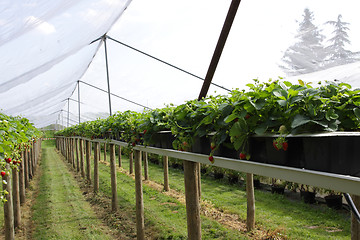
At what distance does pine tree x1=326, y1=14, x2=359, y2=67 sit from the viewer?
2357 millimetres

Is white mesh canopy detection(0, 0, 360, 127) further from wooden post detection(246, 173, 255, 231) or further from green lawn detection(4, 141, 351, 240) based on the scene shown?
green lawn detection(4, 141, 351, 240)

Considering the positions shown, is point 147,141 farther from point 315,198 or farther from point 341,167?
point 315,198

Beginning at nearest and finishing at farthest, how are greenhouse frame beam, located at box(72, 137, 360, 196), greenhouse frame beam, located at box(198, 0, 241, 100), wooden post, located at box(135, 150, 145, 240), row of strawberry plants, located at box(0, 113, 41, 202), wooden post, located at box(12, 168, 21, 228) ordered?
greenhouse frame beam, located at box(72, 137, 360, 196)
greenhouse frame beam, located at box(198, 0, 241, 100)
row of strawberry plants, located at box(0, 113, 41, 202)
wooden post, located at box(135, 150, 145, 240)
wooden post, located at box(12, 168, 21, 228)

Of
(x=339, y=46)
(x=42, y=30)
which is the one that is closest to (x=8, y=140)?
(x=42, y=30)

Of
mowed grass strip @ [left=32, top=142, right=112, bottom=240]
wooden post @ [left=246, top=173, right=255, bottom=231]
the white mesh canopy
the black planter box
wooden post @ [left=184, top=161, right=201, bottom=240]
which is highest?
the white mesh canopy

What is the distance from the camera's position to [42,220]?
683cm

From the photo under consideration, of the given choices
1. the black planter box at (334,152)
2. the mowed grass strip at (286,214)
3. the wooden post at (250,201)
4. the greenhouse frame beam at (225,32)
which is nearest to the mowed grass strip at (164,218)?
the wooden post at (250,201)

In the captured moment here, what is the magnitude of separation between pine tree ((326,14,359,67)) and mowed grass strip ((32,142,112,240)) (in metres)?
4.87

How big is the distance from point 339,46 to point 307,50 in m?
0.29

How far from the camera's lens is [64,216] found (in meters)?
7.04

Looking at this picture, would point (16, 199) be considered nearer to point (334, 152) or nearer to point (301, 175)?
point (301, 175)

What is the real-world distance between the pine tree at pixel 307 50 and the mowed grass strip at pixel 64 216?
4568 mm

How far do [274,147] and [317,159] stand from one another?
0.25 m

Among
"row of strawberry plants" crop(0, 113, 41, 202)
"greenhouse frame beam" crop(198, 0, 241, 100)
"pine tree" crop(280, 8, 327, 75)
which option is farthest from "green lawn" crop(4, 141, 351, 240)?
"greenhouse frame beam" crop(198, 0, 241, 100)
